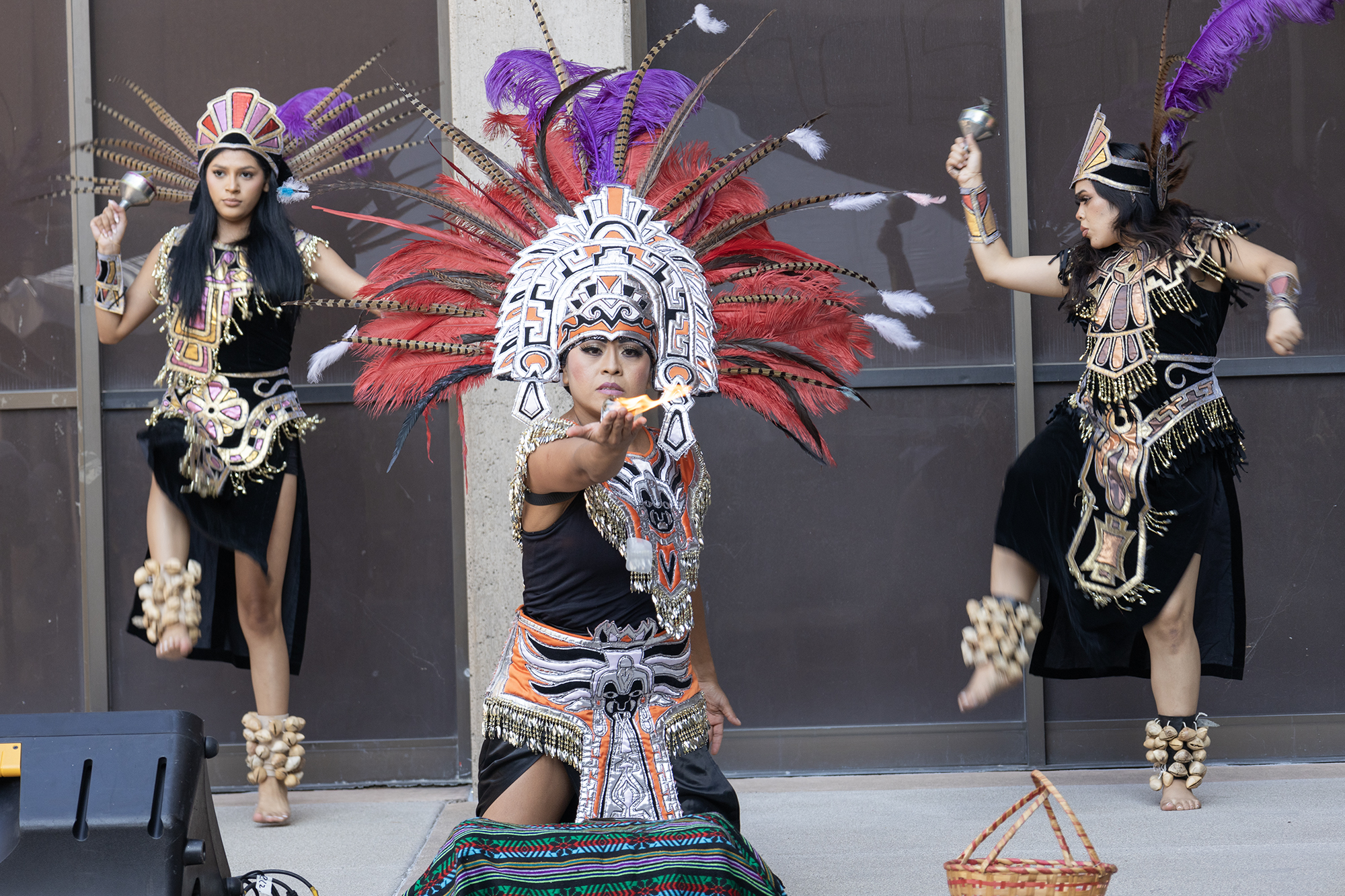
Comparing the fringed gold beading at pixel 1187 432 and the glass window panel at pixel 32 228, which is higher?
the glass window panel at pixel 32 228

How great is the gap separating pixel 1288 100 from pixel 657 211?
2.93 metres

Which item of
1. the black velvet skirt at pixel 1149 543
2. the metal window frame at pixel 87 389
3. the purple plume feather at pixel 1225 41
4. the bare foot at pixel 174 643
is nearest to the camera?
the bare foot at pixel 174 643

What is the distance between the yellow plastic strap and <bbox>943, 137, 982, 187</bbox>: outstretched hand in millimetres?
2895

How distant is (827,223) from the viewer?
4789mm

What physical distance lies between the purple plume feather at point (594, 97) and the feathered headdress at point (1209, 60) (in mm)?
1508

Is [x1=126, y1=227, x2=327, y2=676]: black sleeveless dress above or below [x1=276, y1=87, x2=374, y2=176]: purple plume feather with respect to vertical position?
below

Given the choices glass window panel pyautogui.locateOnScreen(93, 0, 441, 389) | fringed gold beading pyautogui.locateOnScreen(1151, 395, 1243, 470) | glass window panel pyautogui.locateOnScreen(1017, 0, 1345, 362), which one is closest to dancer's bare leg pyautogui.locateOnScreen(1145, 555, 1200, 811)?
fringed gold beading pyautogui.locateOnScreen(1151, 395, 1243, 470)

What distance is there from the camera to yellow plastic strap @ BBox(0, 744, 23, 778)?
2.23 m

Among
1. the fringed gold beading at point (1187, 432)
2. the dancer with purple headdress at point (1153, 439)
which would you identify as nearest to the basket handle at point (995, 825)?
the dancer with purple headdress at point (1153, 439)

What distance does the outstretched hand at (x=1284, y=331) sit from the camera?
11.3 feet

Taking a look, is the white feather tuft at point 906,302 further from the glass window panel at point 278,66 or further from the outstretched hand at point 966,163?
the glass window panel at point 278,66

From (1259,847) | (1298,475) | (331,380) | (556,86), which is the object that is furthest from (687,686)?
(1298,475)

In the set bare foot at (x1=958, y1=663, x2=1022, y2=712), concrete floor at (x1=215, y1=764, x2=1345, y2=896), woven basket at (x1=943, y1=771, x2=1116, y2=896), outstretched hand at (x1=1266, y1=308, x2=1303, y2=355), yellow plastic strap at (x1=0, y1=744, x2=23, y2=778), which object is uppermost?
outstretched hand at (x1=1266, y1=308, x2=1303, y2=355)

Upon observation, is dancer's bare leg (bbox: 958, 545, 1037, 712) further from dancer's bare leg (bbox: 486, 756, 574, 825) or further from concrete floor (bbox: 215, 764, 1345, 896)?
dancer's bare leg (bbox: 486, 756, 574, 825)
